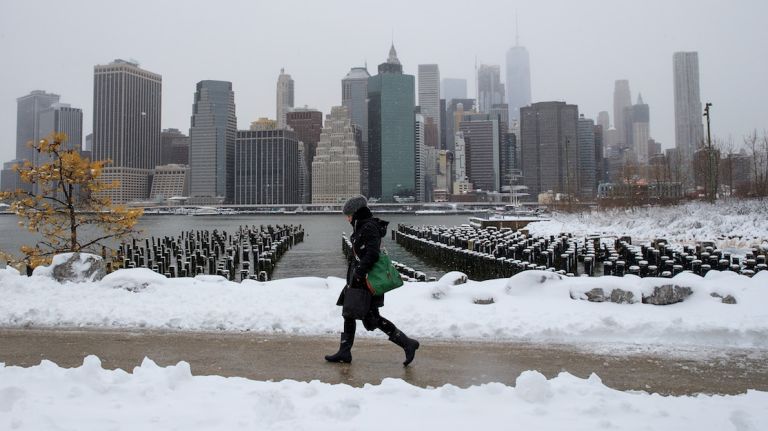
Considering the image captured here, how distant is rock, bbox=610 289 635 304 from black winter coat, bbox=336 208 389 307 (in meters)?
4.03

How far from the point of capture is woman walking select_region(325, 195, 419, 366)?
5.82m

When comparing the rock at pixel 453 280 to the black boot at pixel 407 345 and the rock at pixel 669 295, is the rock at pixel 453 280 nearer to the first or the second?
the rock at pixel 669 295

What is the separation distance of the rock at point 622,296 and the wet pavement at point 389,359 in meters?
1.62

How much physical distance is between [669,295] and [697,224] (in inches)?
1092

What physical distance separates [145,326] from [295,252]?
34363mm

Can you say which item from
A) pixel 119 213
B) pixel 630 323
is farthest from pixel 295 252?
pixel 630 323

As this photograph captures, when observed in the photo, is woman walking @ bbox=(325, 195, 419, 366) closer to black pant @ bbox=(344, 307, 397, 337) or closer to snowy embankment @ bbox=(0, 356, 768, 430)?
black pant @ bbox=(344, 307, 397, 337)

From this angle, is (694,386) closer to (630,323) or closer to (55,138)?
(630,323)

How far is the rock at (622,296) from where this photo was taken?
8.09 m

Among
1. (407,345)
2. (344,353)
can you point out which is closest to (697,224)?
(407,345)

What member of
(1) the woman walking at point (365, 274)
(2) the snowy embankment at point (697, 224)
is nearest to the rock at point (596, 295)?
(1) the woman walking at point (365, 274)

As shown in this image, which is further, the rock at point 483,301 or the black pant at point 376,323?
the rock at point 483,301

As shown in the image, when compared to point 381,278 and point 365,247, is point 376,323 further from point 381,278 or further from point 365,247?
point 365,247

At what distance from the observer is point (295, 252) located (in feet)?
138
